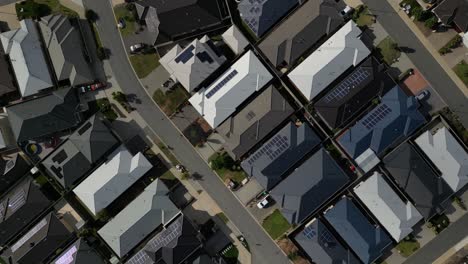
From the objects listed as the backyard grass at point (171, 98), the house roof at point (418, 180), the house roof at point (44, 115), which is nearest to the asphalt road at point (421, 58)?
the house roof at point (418, 180)

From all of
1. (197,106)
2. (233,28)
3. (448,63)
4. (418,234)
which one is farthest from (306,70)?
(418,234)

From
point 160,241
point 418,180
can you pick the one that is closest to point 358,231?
point 418,180

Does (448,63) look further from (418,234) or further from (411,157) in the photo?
(418,234)

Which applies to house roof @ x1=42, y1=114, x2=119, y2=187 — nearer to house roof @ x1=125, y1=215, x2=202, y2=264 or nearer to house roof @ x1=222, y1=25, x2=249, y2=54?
house roof @ x1=125, y1=215, x2=202, y2=264

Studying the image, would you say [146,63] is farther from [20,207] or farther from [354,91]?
[354,91]

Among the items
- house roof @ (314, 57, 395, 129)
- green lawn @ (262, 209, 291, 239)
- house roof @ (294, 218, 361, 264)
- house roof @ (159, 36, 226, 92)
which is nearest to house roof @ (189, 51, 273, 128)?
house roof @ (159, 36, 226, 92)

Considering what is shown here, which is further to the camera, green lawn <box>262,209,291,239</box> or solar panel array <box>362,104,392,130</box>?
green lawn <box>262,209,291,239</box>

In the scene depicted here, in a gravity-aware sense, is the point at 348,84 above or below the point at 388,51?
above
